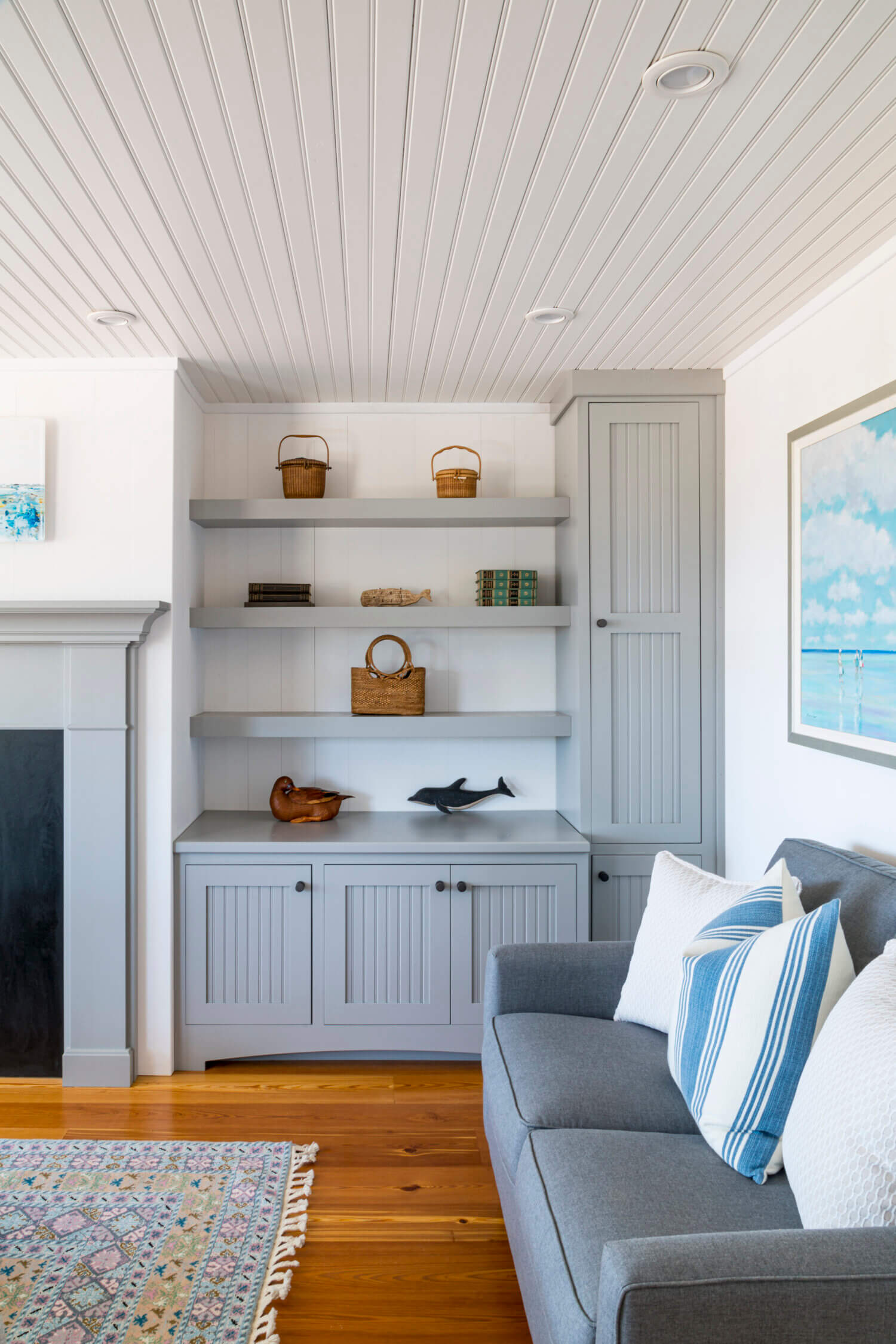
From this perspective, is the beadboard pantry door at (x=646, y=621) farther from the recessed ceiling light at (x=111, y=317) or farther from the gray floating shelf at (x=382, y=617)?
the recessed ceiling light at (x=111, y=317)

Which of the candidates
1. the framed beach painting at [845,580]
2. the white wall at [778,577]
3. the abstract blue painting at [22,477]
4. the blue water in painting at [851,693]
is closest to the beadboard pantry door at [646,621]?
the white wall at [778,577]

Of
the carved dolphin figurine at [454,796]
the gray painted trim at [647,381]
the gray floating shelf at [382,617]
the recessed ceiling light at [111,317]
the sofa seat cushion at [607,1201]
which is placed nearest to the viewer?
the sofa seat cushion at [607,1201]

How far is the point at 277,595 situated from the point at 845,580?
2085 mm

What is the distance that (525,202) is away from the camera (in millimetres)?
2021

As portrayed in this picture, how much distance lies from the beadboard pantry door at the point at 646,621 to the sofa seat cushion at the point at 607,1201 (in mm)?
1629

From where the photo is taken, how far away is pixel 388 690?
3480 mm

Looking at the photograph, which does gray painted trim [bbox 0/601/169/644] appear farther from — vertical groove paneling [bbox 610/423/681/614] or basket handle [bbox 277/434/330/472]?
vertical groove paneling [bbox 610/423/681/614]

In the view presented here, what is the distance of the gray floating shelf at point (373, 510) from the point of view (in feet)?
11.2

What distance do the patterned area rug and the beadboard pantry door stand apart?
1.63 m

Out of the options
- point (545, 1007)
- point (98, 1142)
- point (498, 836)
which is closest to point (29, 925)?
point (98, 1142)

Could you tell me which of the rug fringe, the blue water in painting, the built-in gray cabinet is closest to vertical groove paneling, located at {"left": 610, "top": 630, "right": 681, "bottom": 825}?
the built-in gray cabinet

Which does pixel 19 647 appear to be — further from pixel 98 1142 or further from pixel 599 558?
pixel 599 558

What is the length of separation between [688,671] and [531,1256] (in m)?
2.16

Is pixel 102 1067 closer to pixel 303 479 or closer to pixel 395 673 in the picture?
pixel 395 673
